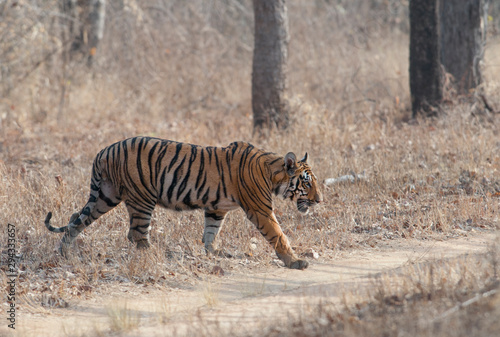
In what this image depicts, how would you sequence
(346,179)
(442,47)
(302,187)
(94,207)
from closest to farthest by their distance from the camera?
1. (302,187)
2. (94,207)
3. (346,179)
4. (442,47)

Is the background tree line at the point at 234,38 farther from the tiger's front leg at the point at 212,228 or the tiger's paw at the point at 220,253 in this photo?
the tiger's paw at the point at 220,253

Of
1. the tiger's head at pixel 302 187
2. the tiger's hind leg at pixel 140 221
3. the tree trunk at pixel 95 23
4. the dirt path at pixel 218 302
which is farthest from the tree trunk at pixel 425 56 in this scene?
the tree trunk at pixel 95 23

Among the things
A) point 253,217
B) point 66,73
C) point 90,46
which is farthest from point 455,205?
point 90,46

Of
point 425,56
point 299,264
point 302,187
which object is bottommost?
point 299,264

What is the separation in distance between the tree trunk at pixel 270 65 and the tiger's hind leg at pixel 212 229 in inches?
201

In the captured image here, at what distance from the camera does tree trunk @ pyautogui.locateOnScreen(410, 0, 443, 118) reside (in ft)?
39.2

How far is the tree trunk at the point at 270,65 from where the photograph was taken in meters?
11.2

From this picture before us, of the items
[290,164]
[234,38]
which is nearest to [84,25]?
[234,38]

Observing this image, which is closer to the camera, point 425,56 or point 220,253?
point 220,253

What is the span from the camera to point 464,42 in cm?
1265

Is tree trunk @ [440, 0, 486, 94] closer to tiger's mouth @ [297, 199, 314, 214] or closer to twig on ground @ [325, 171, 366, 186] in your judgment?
twig on ground @ [325, 171, 366, 186]

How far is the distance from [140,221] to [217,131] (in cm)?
608

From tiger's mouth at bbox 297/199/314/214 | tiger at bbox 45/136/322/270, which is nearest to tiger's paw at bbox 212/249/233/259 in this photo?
tiger at bbox 45/136/322/270

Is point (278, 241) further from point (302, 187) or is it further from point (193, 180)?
point (193, 180)
